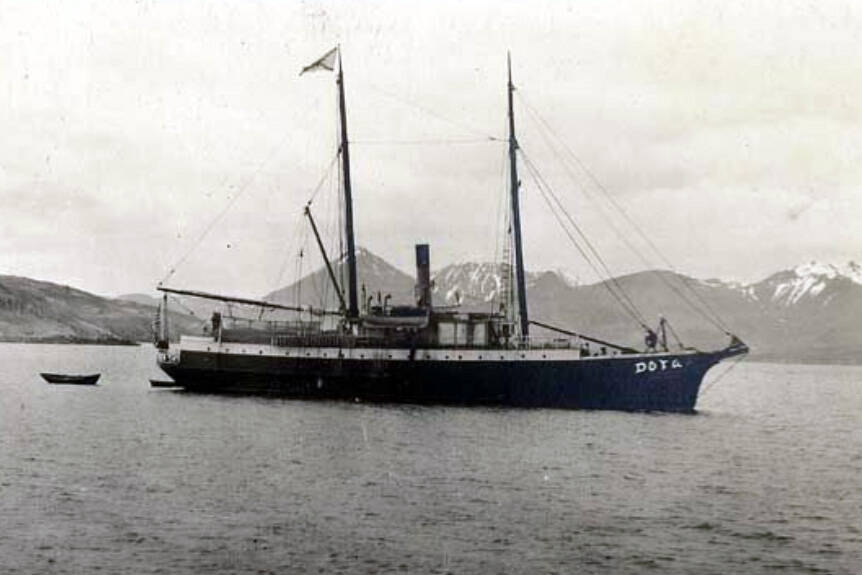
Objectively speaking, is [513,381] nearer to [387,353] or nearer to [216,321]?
[387,353]

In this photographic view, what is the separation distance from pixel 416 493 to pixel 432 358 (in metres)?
21.8

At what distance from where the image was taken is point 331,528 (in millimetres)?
21594

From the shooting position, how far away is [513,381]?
45.8m

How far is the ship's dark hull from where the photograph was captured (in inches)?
1800

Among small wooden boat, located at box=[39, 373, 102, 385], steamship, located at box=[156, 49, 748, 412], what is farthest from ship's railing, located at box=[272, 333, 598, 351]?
small wooden boat, located at box=[39, 373, 102, 385]

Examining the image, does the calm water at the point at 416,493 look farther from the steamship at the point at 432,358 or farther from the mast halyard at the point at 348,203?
the mast halyard at the point at 348,203

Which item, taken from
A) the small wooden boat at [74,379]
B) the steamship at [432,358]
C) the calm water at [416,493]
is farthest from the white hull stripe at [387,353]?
the small wooden boat at [74,379]

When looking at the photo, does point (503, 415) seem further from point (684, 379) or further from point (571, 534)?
point (571, 534)

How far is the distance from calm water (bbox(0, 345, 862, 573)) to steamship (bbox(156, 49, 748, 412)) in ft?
6.80

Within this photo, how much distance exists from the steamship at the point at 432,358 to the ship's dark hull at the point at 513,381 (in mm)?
49

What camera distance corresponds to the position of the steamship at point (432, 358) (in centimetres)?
4581

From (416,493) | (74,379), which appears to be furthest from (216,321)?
(416,493)

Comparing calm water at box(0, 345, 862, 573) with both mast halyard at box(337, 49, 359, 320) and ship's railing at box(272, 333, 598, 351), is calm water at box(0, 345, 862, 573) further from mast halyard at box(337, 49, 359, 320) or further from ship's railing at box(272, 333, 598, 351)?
mast halyard at box(337, 49, 359, 320)

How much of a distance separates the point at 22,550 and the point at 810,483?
2262 centimetres
